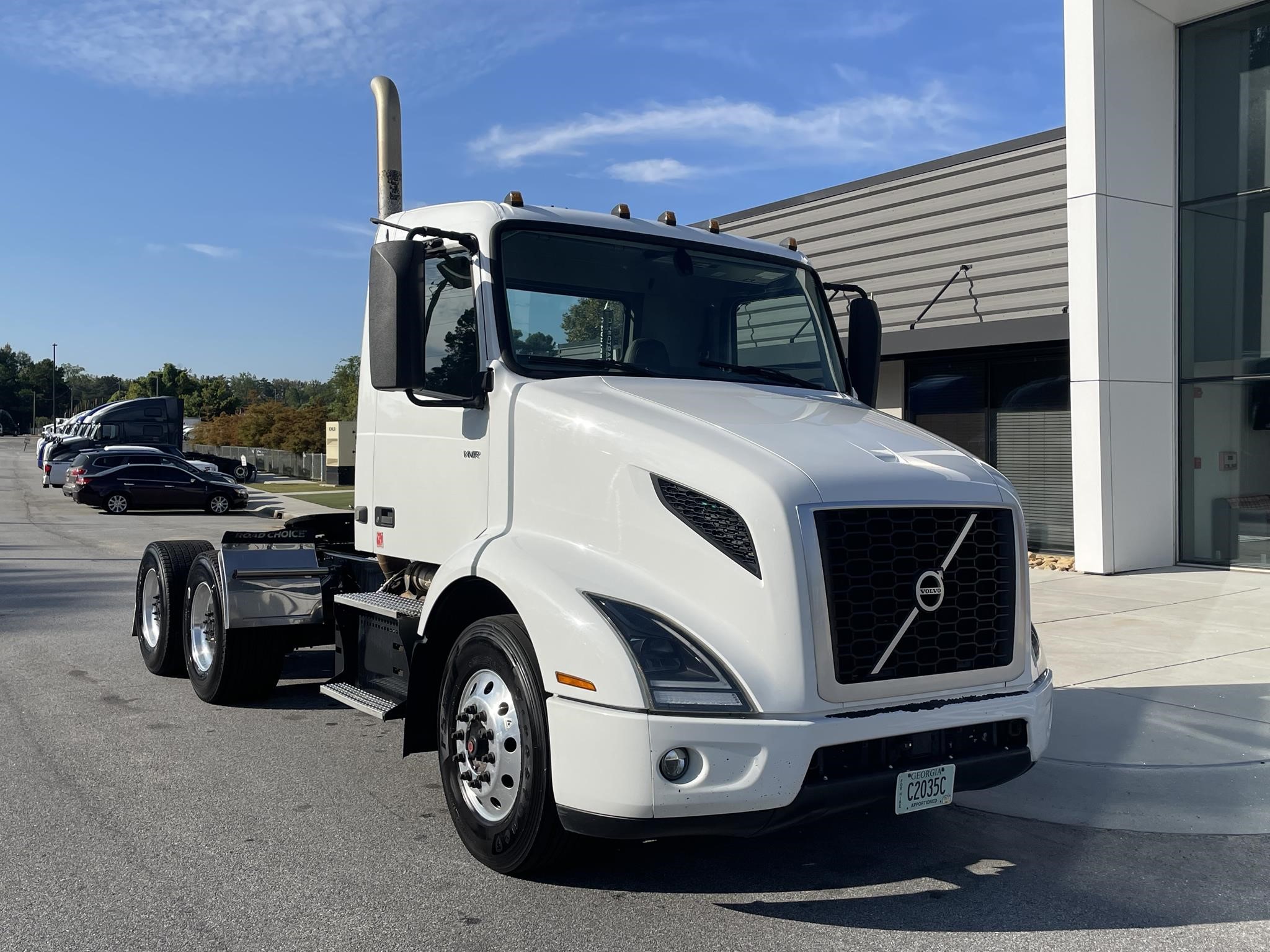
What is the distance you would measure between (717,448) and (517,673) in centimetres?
114

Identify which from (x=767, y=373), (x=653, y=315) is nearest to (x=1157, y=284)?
(x=767, y=373)

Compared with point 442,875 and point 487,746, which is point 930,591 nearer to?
point 487,746

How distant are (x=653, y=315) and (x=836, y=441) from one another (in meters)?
1.39

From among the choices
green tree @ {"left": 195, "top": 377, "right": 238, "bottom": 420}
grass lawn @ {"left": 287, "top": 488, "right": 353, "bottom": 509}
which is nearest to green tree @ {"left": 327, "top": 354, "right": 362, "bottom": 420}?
grass lawn @ {"left": 287, "top": 488, "right": 353, "bottom": 509}

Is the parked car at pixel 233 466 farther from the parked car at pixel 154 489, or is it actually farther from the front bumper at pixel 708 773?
the front bumper at pixel 708 773

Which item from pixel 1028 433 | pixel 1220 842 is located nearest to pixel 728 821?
pixel 1220 842

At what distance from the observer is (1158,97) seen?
46.1 feet

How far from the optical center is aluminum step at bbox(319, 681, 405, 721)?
532 cm

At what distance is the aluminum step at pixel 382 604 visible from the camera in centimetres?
543

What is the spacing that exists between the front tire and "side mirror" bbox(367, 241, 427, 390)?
1160mm

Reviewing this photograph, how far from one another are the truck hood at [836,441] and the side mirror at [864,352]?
69 centimetres

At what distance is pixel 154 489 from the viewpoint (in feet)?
94.6

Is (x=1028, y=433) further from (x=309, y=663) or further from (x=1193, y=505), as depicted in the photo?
(x=309, y=663)

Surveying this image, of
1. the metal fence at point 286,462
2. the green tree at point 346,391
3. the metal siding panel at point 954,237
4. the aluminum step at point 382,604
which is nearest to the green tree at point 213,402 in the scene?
the green tree at point 346,391
